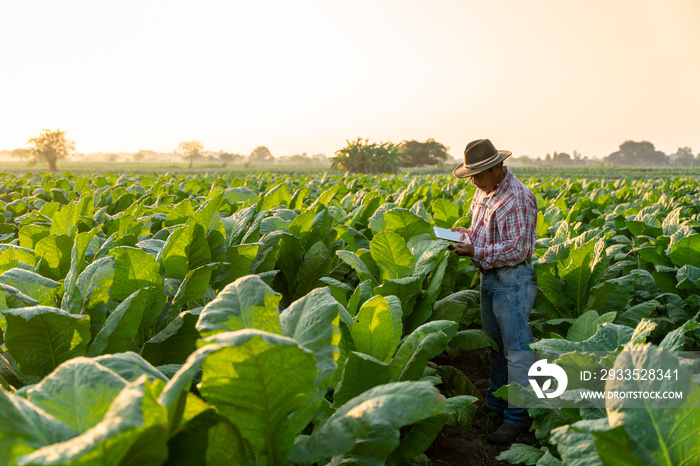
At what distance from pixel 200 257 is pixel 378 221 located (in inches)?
57.0

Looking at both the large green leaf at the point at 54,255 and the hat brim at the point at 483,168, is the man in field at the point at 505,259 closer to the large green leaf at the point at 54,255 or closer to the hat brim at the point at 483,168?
the hat brim at the point at 483,168

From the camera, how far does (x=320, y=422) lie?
1.61m

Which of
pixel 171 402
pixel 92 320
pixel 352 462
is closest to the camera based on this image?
pixel 171 402

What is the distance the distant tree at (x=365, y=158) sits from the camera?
34.3 meters

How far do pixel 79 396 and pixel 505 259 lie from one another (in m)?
2.75

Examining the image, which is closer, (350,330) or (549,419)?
(350,330)

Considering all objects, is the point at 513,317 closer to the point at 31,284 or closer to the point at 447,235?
the point at 447,235

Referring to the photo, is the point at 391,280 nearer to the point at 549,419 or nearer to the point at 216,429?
the point at 549,419

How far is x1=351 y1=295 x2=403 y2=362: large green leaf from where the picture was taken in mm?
1629

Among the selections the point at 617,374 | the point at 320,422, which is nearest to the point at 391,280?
the point at 320,422

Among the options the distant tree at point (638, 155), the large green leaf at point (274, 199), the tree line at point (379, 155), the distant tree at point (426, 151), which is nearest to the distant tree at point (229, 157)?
the tree line at point (379, 155)

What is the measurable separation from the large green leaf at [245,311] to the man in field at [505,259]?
7.41ft

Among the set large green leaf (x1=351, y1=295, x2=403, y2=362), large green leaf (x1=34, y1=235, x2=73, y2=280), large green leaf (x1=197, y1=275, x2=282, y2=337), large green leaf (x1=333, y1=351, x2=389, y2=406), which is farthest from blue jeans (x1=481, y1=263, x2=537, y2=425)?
large green leaf (x1=34, y1=235, x2=73, y2=280)

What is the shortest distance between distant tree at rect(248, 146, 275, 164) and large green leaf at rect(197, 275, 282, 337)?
508ft
